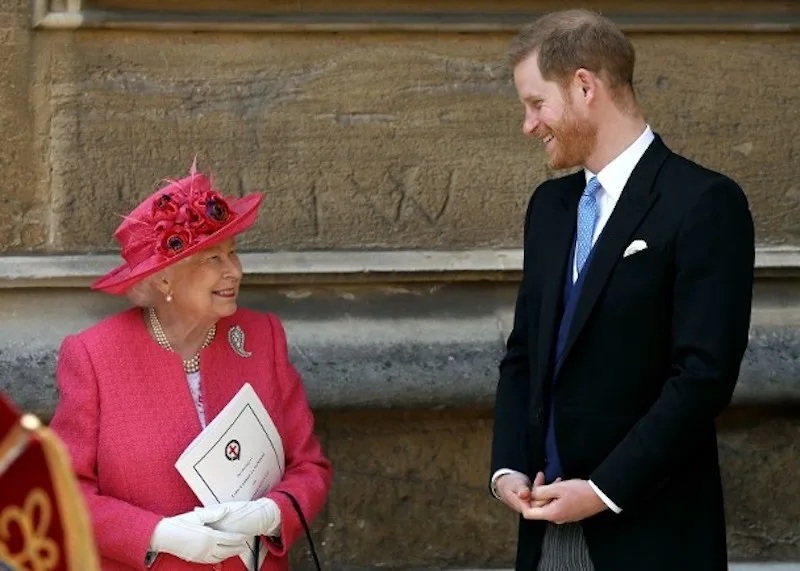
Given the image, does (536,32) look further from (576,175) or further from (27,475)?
(27,475)

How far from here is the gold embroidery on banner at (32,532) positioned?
73.2 inches

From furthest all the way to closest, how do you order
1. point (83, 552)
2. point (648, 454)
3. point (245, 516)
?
point (245, 516)
point (648, 454)
point (83, 552)

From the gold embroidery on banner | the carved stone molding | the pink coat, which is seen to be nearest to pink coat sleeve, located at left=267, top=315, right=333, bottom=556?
the pink coat

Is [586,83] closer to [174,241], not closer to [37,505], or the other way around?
[174,241]

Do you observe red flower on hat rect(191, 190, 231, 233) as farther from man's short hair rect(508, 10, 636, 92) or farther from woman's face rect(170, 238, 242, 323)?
man's short hair rect(508, 10, 636, 92)

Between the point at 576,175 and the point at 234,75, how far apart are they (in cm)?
141

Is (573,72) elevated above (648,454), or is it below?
above

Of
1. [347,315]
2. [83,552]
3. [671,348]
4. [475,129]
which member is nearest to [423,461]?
[347,315]

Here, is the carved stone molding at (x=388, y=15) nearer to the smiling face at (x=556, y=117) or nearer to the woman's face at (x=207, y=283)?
the woman's face at (x=207, y=283)

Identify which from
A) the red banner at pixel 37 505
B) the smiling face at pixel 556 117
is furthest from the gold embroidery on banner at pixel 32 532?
the smiling face at pixel 556 117

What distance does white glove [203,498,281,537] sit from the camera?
3246 mm

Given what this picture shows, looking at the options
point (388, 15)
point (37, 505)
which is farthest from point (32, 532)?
point (388, 15)

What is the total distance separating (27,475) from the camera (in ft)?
6.07

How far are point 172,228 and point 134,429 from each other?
416 mm
